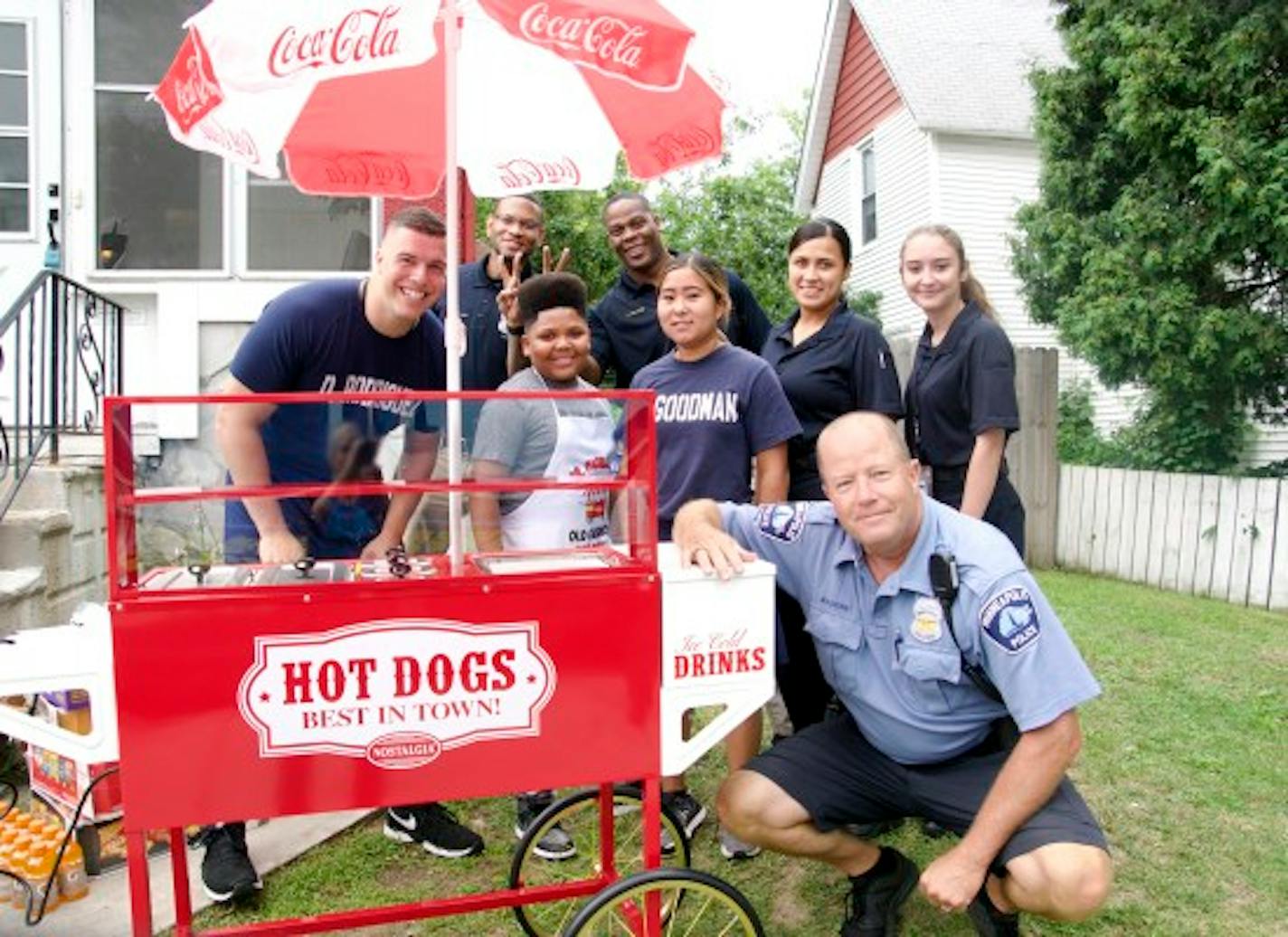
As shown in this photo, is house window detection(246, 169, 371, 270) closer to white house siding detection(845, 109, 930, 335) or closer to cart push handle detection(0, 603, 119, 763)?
cart push handle detection(0, 603, 119, 763)

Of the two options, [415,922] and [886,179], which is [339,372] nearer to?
[415,922]

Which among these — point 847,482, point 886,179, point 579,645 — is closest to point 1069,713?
point 847,482

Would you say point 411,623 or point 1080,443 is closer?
point 411,623

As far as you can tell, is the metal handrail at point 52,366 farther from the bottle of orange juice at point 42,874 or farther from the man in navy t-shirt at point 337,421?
the man in navy t-shirt at point 337,421

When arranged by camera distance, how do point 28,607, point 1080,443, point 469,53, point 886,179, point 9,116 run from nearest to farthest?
point 469,53
point 28,607
point 9,116
point 1080,443
point 886,179

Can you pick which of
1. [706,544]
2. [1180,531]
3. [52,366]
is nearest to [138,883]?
[706,544]

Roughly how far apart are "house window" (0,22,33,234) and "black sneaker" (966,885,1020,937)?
6.48 metres

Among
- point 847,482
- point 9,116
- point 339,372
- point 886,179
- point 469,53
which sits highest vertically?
point 886,179

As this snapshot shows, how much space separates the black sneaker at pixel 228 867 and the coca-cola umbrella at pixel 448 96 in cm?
125

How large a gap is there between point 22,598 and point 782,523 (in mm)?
2667

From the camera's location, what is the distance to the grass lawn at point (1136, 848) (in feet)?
9.40

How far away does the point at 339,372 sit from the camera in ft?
9.79

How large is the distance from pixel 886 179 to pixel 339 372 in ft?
43.9

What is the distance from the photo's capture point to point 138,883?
2023 millimetres
